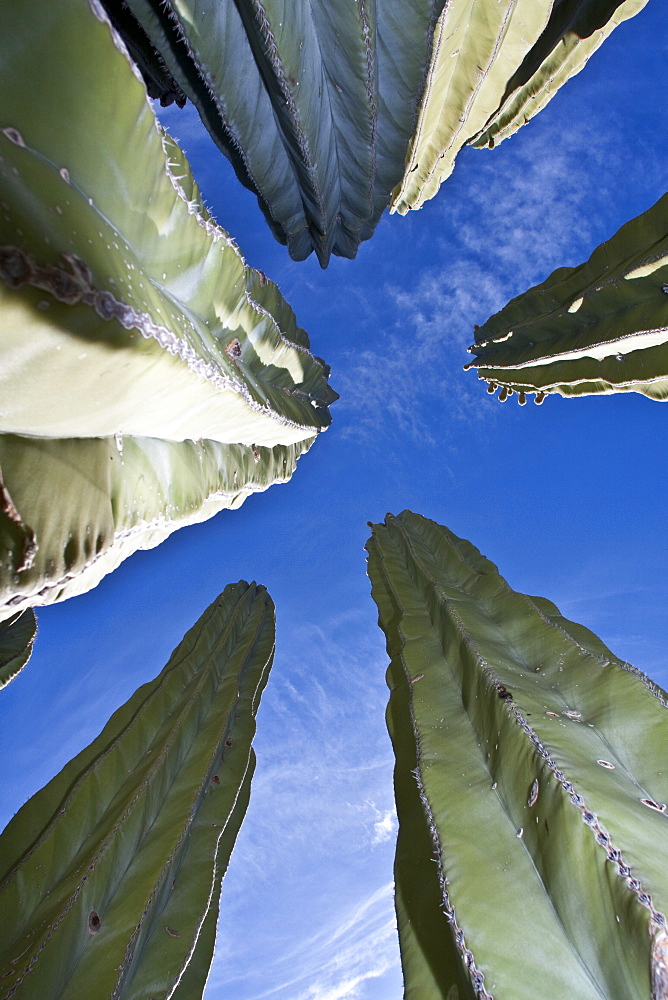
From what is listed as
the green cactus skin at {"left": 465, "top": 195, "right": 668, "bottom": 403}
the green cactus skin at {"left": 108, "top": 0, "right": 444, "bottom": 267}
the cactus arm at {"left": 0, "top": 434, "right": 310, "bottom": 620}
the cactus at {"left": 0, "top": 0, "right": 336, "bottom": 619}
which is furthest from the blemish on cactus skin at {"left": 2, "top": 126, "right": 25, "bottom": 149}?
the green cactus skin at {"left": 465, "top": 195, "right": 668, "bottom": 403}

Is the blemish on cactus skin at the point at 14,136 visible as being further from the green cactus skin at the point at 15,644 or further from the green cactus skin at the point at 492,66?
the green cactus skin at the point at 15,644

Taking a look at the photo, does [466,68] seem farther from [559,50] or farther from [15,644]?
[15,644]

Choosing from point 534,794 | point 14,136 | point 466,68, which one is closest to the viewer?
point 14,136

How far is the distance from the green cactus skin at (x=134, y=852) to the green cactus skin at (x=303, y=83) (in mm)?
2375

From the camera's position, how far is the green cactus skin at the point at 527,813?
1.07 m

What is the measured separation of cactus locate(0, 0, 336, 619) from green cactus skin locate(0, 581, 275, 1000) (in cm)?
94

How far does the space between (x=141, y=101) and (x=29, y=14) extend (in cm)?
21

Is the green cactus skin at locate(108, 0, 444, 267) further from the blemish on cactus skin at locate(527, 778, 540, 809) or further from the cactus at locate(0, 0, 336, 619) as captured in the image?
the blemish on cactus skin at locate(527, 778, 540, 809)

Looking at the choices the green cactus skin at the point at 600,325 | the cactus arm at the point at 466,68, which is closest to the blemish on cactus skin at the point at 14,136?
the cactus arm at the point at 466,68

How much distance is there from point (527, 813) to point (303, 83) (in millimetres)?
2371

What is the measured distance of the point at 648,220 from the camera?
2.00 m

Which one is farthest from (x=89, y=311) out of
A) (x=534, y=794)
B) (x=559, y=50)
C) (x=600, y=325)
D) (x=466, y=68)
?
(x=559, y=50)

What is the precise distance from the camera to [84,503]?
992 mm

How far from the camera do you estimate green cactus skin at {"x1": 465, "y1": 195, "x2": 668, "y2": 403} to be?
191 centimetres
